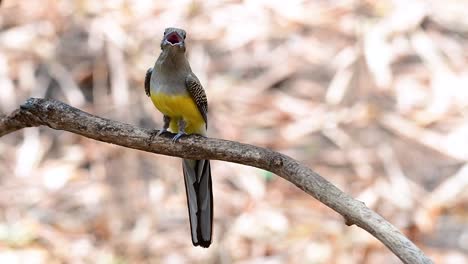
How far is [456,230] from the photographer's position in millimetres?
7270

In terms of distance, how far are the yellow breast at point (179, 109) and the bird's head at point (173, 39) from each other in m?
0.24

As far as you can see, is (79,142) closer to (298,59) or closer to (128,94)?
(128,94)

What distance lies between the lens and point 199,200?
4344 mm

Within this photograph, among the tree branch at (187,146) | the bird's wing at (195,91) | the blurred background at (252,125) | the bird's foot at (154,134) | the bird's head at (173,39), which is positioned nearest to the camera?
the tree branch at (187,146)

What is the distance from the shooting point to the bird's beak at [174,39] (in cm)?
399

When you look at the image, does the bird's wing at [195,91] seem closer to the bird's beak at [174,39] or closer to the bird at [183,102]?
the bird at [183,102]

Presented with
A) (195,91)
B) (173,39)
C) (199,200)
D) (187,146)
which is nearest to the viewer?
(187,146)

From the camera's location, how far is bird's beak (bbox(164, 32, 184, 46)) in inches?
157

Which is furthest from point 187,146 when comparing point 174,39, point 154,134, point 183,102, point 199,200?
point 199,200

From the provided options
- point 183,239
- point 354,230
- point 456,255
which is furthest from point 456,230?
point 183,239

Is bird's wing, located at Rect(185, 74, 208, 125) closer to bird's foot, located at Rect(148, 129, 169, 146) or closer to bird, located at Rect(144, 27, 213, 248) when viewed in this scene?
bird, located at Rect(144, 27, 213, 248)

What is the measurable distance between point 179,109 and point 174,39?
1.17 ft

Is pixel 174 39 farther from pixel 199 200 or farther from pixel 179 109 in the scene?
pixel 199 200

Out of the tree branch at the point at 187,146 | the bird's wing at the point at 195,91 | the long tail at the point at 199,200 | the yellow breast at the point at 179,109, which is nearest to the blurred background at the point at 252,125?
the long tail at the point at 199,200
